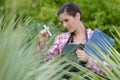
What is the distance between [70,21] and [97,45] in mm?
646

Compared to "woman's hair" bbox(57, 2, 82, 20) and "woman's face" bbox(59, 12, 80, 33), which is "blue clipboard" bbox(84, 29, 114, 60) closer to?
"woman's face" bbox(59, 12, 80, 33)

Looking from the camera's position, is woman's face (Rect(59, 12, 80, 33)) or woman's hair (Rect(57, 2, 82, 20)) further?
woman's hair (Rect(57, 2, 82, 20))

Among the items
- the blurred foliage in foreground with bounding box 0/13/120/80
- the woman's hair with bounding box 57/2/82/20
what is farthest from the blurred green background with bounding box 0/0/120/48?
the blurred foliage in foreground with bounding box 0/13/120/80

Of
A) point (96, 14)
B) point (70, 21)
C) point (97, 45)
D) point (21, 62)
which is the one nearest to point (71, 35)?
point (70, 21)

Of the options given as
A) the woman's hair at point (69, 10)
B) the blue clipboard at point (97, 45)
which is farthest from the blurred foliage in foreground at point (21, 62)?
the woman's hair at point (69, 10)

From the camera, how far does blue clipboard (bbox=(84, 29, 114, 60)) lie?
162 inches

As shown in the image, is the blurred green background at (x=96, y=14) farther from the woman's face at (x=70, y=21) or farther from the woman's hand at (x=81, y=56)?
the woman's hand at (x=81, y=56)

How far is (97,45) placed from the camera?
4766mm

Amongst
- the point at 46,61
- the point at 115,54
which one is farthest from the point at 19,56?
the point at 115,54

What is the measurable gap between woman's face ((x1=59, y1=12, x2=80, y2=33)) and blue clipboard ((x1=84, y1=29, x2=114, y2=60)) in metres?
0.31

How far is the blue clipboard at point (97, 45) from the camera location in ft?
13.5

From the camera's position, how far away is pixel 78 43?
17.3 feet

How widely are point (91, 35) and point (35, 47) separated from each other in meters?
1.48

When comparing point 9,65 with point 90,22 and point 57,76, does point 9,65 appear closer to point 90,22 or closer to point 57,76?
point 57,76
